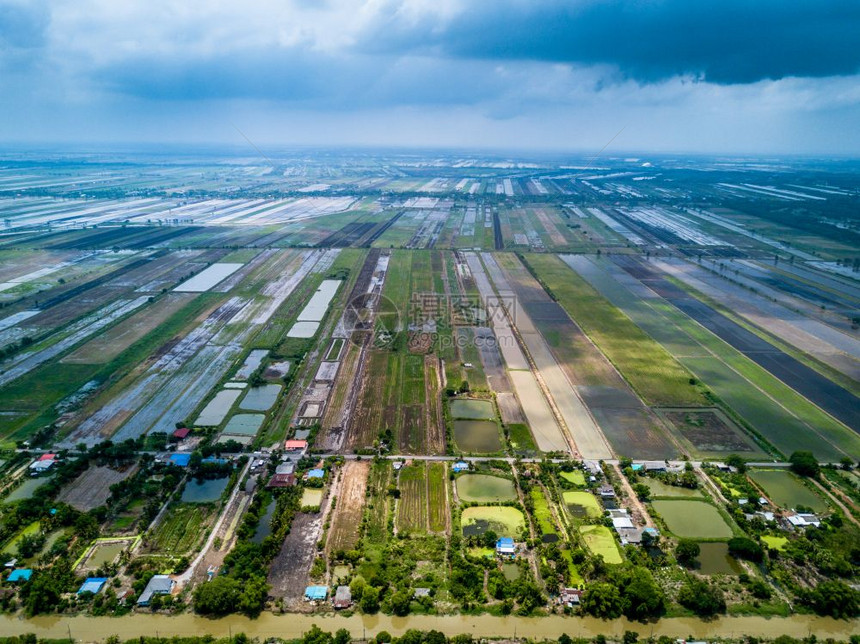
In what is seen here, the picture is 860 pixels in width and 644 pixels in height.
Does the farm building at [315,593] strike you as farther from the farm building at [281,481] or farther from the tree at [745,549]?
the tree at [745,549]

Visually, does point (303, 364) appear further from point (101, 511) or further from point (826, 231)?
point (826, 231)

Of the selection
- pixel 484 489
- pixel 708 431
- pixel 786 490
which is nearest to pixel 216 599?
pixel 484 489

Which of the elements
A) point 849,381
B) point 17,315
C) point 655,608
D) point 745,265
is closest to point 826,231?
point 745,265

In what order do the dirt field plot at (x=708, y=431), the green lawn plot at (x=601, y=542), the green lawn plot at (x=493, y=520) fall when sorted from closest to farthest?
the green lawn plot at (x=601, y=542), the green lawn plot at (x=493, y=520), the dirt field plot at (x=708, y=431)

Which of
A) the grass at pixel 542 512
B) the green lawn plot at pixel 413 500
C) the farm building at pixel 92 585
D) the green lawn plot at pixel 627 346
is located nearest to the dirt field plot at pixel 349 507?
the green lawn plot at pixel 413 500

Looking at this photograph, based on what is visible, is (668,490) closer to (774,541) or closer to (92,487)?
(774,541)
